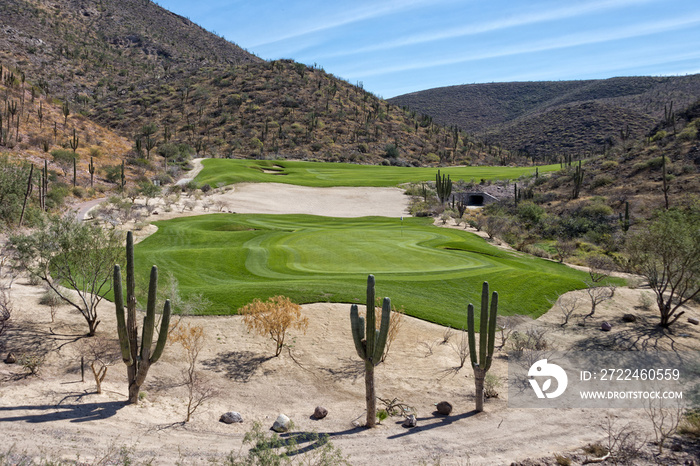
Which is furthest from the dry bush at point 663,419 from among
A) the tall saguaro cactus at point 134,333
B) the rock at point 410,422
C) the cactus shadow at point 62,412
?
the cactus shadow at point 62,412

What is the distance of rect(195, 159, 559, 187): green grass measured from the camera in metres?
63.3

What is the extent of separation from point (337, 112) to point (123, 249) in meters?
87.4

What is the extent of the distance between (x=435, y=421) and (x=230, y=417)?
16.4 feet

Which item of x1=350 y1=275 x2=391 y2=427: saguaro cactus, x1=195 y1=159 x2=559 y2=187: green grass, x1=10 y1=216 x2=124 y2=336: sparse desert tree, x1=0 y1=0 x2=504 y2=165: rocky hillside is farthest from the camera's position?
x1=0 y1=0 x2=504 y2=165: rocky hillside

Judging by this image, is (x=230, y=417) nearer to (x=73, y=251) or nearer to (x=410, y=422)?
(x=410, y=422)

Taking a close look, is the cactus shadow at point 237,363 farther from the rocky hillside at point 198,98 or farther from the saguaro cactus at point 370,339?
the rocky hillside at point 198,98

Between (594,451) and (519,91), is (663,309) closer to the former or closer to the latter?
(594,451)

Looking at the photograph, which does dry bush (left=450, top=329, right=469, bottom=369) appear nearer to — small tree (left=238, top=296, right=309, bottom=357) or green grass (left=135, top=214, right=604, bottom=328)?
green grass (left=135, top=214, right=604, bottom=328)

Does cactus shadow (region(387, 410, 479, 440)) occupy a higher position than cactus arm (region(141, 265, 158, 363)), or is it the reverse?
cactus arm (region(141, 265, 158, 363))

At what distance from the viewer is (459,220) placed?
144 ft

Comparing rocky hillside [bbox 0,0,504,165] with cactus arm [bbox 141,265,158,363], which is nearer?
cactus arm [bbox 141,265,158,363]

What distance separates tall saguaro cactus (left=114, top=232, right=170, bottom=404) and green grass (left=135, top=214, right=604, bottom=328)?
17.6 feet

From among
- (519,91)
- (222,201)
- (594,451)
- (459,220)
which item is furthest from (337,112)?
(594,451)

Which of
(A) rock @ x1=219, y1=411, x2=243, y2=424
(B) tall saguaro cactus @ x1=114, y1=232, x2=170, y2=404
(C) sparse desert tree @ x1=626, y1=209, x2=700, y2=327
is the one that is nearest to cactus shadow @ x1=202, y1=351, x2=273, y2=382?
(A) rock @ x1=219, y1=411, x2=243, y2=424
